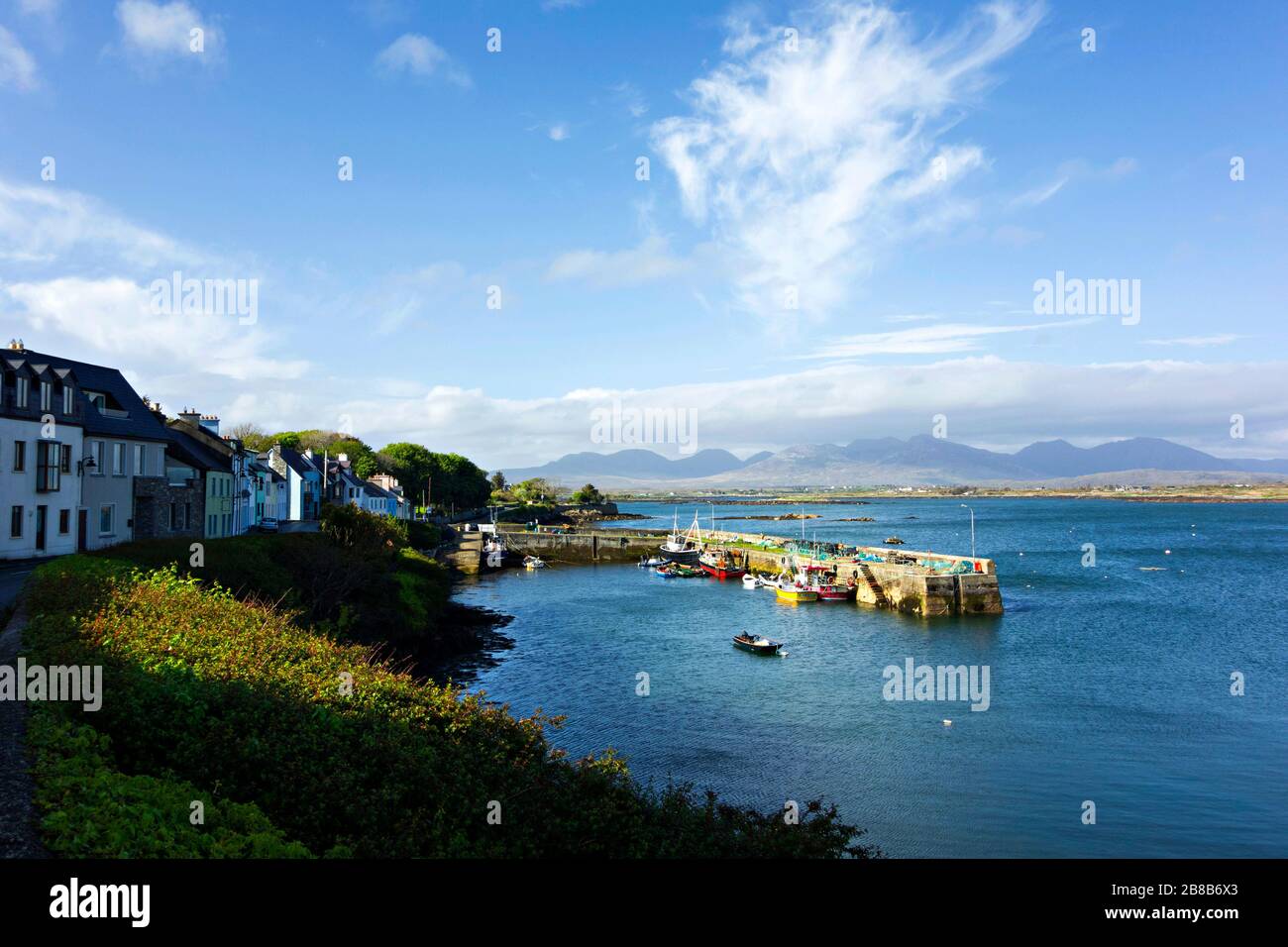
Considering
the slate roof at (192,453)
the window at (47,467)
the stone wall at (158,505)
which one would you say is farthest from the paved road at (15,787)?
the slate roof at (192,453)

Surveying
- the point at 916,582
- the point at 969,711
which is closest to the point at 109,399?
the point at 969,711

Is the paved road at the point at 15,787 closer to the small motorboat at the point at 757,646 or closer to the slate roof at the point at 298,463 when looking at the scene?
the small motorboat at the point at 757,646

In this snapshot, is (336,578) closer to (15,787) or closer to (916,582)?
(15,787)

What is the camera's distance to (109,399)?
45.5 m

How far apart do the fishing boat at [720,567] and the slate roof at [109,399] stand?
72297mm

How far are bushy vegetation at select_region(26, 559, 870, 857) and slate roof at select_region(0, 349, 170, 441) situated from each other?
2460cm

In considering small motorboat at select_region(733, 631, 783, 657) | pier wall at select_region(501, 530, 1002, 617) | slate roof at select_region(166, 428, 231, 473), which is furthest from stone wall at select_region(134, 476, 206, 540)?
pier wall at select_region(501, 530, 1002, 617)

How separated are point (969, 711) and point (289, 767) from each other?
36524 millimetres

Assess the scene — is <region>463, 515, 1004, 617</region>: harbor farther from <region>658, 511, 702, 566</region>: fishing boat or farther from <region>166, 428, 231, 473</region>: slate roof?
<region>166, 428, 231, 473</region>: slate roof

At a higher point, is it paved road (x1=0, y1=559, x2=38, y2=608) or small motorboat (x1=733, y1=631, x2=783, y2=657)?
paved road (x1=0, y1=559, x2=38, y2=608)

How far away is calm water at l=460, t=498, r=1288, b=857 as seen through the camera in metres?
27.5

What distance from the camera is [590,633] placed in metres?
64.3
